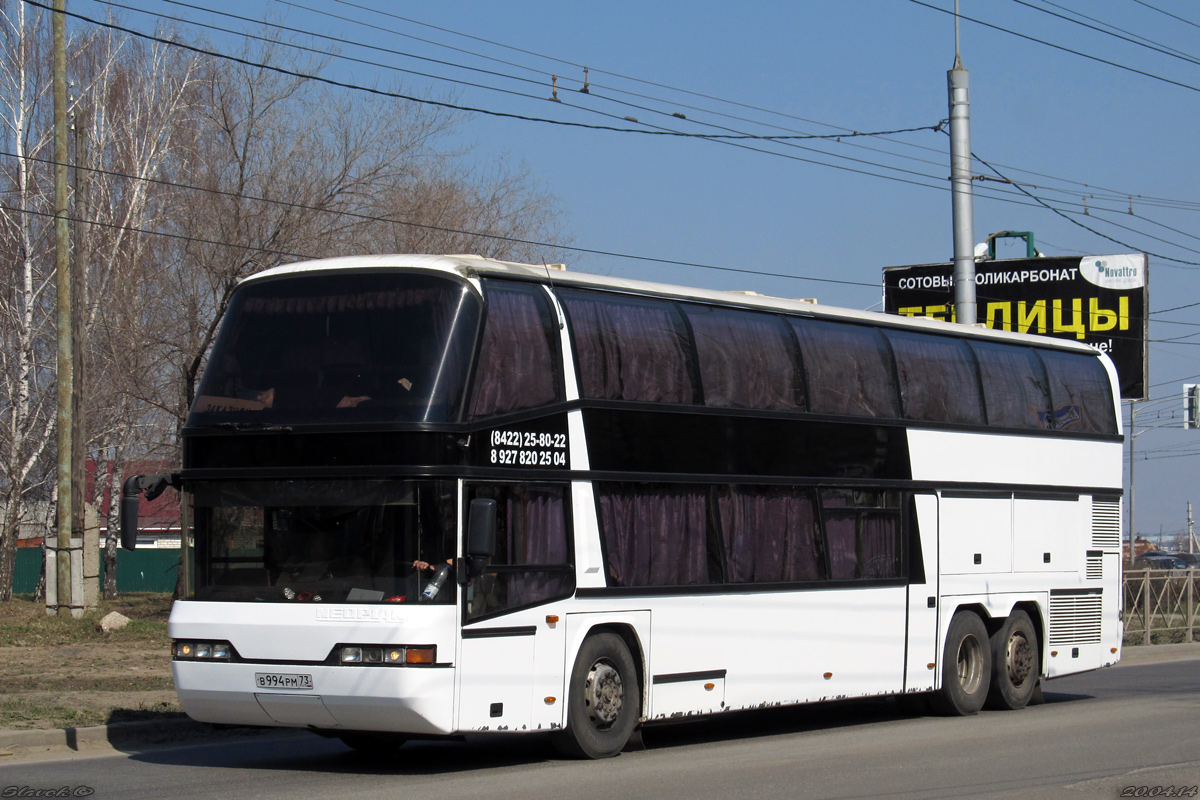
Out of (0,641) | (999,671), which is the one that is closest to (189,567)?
(999,671)

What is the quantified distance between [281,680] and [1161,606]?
2242 centimetres

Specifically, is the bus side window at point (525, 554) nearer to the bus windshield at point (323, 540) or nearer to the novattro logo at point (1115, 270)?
the bus windshield at point (323, 540)

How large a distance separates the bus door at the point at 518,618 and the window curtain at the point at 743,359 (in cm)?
225

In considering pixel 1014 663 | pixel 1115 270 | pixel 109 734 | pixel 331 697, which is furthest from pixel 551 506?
pixel 1115 270

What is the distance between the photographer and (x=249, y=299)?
459 inches

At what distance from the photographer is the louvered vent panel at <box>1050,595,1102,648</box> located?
1733 cm

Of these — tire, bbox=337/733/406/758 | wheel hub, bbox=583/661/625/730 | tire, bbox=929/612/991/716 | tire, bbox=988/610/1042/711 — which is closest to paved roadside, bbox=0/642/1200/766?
tire, bbox=337/733/406/758

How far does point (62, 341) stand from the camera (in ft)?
81.9

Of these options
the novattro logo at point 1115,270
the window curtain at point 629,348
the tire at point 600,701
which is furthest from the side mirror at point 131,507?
the novattro logo at point 1115,270

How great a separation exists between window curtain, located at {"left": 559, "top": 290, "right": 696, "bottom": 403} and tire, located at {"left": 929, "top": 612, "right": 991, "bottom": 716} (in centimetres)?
498

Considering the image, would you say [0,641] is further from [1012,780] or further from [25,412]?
[1012,780]

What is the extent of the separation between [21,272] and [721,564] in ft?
82.4

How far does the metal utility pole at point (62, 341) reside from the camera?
24.6 metres

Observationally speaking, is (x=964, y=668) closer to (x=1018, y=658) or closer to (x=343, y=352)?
(x=1018, y=658)
